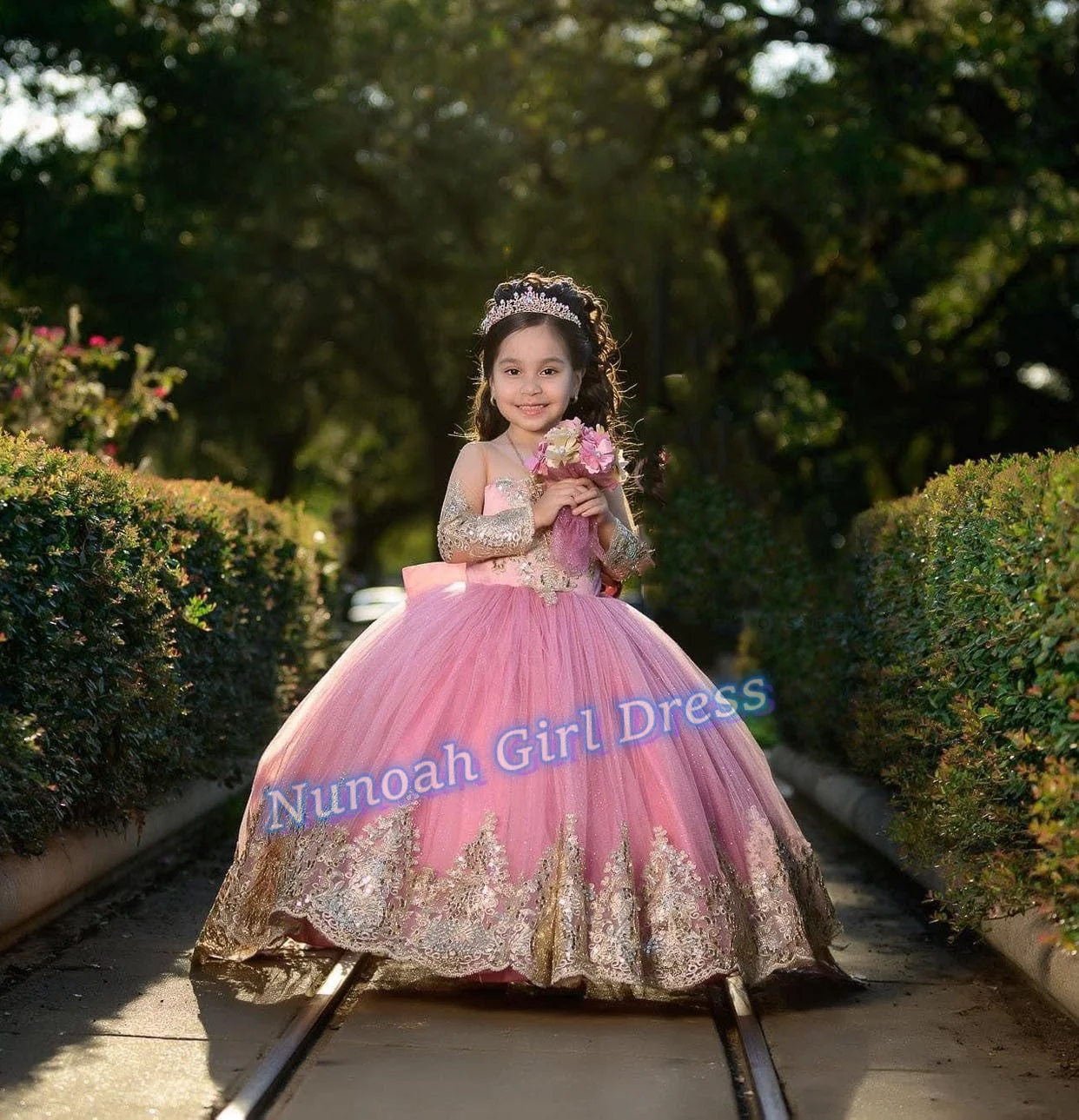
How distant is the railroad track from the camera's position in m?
4.48

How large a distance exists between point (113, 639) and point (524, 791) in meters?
1.94

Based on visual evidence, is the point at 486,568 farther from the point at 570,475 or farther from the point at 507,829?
the point at 507,829

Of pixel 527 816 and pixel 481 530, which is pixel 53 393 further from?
pixel 527 816

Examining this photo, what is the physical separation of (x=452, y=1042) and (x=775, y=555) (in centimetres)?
996

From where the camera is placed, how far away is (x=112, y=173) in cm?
2077

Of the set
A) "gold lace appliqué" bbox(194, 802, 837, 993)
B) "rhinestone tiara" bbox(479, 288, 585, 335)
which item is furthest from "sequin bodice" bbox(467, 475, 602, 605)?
"gold lace appliqué" bbox(194, 802, 837, 993)

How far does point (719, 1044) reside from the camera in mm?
5121

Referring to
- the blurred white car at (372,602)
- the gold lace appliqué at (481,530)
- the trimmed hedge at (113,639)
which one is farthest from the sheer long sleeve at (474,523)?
the blurred white car at (372,602)

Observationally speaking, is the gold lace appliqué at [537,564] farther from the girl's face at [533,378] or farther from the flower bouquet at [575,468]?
the girl's face at [533,378]

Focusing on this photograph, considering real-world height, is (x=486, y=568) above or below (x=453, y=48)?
below

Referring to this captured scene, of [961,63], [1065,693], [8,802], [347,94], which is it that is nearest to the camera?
[1065,693]

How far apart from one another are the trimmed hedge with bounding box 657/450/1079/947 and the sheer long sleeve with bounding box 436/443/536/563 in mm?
1531

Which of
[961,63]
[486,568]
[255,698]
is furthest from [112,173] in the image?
[486,568]

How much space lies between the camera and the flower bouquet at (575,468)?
605 centimetres
